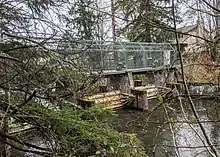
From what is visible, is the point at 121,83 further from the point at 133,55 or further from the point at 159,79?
the point at 159,79

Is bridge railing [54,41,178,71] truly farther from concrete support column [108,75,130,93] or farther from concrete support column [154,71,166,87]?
concrete support column [154,71,166,87]

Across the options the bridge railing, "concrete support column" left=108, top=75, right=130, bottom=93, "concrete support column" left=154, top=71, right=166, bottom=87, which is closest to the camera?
"concrete support column" left=154, top=71, right=166, bottom=87

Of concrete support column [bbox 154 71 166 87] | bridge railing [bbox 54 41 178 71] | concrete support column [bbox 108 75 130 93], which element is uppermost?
bridge railing [bbox 54 41 178 71]

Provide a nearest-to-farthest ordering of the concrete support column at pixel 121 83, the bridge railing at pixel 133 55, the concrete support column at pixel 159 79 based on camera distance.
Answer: the concrete support column at pixel 159 79
the bridge railing at pixel 133 55
the concrete support column at pixel 121 83

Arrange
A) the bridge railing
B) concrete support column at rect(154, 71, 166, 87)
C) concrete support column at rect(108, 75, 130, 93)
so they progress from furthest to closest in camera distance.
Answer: concrete support column at rect(108, 75, 130, 93) < the bridge railing < concrete support column at rect(154, 71, 166, 87)

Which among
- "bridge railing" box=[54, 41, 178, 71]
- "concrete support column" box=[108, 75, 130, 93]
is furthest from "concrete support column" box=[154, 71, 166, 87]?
"concrete support column" box=[108, 75, 130, 93]

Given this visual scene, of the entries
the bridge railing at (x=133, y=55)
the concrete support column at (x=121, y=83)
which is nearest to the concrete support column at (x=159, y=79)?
the bridge railing at (x=133, y=55)

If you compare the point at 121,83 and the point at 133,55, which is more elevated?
the point at 133,55

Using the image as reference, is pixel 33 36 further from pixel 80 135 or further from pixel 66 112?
pixel 80 135

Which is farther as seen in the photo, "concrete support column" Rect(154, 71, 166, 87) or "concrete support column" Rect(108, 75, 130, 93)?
"concrete support column" Rect(108, 75, 130, 93)

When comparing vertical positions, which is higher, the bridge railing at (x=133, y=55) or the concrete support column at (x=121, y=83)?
the bridge railing at (x=133, y=55)

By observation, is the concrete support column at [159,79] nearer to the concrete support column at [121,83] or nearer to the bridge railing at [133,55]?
the bridge railing at [133,55]

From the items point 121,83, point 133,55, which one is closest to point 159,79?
point 121,83

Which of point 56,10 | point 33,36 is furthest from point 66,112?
point 56,10
